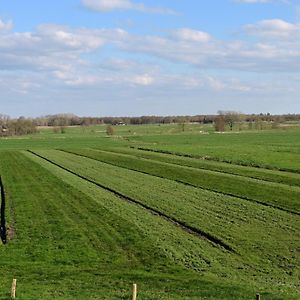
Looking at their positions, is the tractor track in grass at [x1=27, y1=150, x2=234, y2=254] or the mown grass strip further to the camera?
the mown grass strip

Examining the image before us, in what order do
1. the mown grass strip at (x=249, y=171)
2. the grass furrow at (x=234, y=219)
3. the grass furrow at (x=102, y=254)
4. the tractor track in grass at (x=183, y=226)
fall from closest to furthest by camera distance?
the grass furrow at (x=102, y=254), the grass furrow at (x=234, y=219), the tractor track in grass at (x=183, y=226), the mown grass strip at (x=249, y=171)

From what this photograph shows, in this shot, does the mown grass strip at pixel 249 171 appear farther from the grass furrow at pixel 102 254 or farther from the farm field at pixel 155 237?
the grass furrow at pixel 102 254

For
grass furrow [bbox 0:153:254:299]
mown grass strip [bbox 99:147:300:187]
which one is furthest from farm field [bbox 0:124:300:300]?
mown grass strip [bbox 99:147:300:187]

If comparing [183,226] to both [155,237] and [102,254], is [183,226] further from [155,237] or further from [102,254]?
[102,254]

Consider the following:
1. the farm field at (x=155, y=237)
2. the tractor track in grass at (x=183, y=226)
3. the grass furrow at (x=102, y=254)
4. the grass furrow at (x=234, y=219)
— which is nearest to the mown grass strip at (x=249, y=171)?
the farm field at (x=155, y=237)

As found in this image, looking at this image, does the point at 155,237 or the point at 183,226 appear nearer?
the point at 155,237

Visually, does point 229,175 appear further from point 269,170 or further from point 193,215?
point 193,215

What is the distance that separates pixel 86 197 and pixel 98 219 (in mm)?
8439

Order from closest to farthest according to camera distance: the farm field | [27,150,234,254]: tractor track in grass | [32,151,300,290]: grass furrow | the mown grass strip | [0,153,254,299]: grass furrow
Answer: [0,153,254,299]: grass furrow
the farm field
[32,151,300,290]: grass furrow
[27,150,234,254]: tractor track in grass
the mown grass strip

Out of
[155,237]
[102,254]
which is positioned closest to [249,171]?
[155,237]

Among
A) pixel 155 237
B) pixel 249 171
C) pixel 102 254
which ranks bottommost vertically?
pixel 102 254

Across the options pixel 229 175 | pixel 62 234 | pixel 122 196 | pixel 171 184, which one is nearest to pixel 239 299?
pixel 62 234

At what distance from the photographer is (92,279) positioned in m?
19.5

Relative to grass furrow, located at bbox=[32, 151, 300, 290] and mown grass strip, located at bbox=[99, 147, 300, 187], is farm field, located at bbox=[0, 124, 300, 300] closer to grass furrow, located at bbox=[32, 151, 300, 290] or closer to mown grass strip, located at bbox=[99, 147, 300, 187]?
grass furrow, located at bbox=[32, 151, 300, 290]
